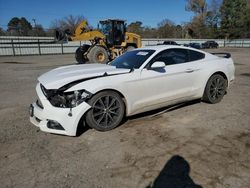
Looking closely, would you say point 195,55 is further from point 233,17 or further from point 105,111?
point 233,17

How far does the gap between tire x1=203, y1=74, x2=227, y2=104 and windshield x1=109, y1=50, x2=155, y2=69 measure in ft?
5.66

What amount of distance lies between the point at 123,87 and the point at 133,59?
1018mm

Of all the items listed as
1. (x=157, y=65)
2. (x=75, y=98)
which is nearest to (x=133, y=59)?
(x=157, y=65)

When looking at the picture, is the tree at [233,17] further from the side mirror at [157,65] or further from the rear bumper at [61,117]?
the rear bumper at [61,117]

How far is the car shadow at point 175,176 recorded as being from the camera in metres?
2.76

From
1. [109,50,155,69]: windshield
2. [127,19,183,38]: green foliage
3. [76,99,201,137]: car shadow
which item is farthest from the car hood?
[127,19,183,38]: green foliage

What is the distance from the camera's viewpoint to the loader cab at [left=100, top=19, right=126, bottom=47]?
16547mm

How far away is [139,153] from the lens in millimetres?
3502

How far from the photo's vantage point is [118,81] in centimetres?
430

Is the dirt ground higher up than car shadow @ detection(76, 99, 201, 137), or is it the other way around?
car shadow @ detection(76, 99, 201, 137)

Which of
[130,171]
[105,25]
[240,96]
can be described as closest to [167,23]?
[105,25]

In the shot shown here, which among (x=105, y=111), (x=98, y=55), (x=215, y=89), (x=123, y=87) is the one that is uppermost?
(x=98, y=55)

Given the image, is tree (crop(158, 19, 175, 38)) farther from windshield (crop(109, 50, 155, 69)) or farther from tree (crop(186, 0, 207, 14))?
windshield (crop(109, 50, 155, 69))

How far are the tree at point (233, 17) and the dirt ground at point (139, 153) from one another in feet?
207
